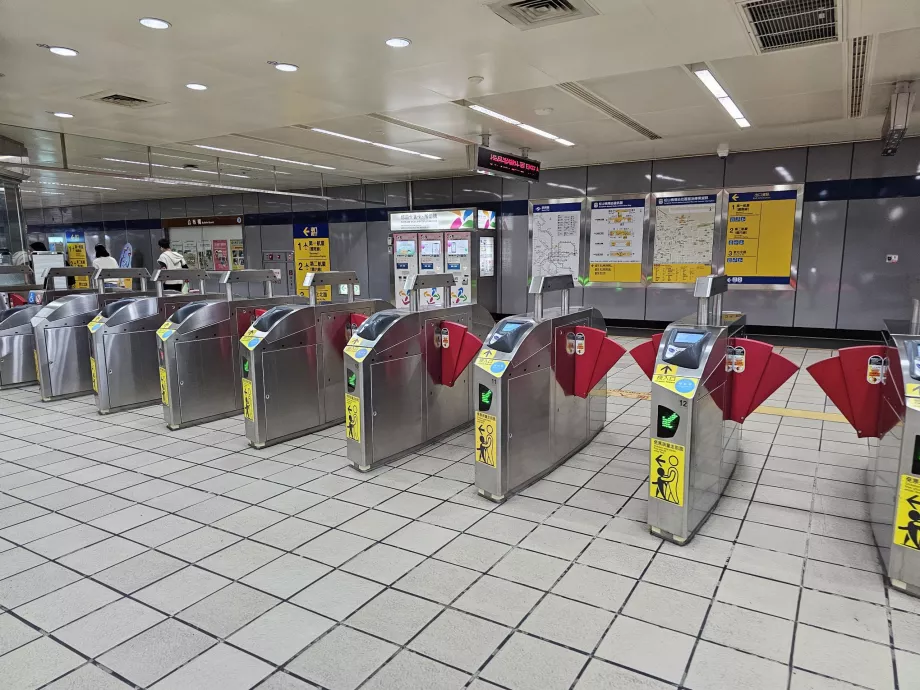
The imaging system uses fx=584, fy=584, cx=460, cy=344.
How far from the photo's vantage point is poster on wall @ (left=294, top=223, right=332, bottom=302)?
11.5 metres

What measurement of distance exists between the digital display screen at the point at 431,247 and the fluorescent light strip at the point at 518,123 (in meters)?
3.07

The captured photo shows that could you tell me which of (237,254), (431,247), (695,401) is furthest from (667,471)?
(237,254)

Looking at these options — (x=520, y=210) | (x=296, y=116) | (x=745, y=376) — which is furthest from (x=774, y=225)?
(x=296, y=116)

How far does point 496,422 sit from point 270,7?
2374 mm

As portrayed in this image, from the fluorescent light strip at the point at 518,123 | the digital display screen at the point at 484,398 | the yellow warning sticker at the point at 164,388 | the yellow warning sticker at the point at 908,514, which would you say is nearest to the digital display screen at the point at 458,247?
the fluorescent light strip at the point at 518,123

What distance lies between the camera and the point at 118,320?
198 inches

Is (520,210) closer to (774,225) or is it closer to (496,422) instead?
(774,225)

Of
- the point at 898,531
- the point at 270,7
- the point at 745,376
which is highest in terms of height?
the point at 270,7

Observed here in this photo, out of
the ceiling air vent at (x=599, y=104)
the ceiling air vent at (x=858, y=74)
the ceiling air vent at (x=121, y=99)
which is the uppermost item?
the ceiling air vent at (x=599, y=104)

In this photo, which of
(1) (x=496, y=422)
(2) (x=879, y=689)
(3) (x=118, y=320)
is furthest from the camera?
Answer: (3) (x=118, y=320)

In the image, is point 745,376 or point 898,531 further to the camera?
point 745,376

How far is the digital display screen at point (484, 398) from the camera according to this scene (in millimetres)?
3152

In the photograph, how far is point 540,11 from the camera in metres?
2.93

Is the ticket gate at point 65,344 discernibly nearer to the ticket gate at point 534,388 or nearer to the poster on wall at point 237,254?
the ticket gate at point 534,388
